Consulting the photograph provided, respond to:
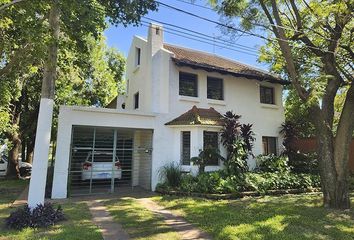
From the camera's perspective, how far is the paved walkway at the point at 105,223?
23.1ft

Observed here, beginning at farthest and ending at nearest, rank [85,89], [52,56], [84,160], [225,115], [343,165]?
1. [85,89]
2. [225,115]
3. [84,160]
4. [343,165]
5. [52,56]

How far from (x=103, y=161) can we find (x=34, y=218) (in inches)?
264

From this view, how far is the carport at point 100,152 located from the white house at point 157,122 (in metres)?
0.04

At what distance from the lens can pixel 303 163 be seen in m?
16.8

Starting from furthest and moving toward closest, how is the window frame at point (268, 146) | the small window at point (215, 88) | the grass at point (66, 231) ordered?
the window frame at point (268, 146), the small window at point (215, 88), the grass at point (66, 231)

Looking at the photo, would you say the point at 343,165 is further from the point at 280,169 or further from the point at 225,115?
the point at 225,115

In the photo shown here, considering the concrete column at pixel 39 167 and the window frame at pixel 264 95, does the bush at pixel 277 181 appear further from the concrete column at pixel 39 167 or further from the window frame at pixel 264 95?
the concrete column at pixel 39 167

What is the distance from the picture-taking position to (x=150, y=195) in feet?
42.7

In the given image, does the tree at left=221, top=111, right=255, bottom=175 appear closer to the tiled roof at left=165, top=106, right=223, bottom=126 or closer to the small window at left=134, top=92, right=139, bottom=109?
the tiled roof at left=165, top=106, right=223, bottom=126

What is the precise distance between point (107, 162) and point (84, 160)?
1.06 metres

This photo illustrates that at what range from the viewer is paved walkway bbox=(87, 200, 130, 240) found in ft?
23.1

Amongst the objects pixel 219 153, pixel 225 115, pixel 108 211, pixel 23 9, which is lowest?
pixel 108 211

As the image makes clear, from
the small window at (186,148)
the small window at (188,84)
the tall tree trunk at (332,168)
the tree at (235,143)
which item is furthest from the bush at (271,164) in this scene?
the tall tree trunk at (332,168)

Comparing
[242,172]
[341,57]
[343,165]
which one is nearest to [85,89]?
[242,172]
